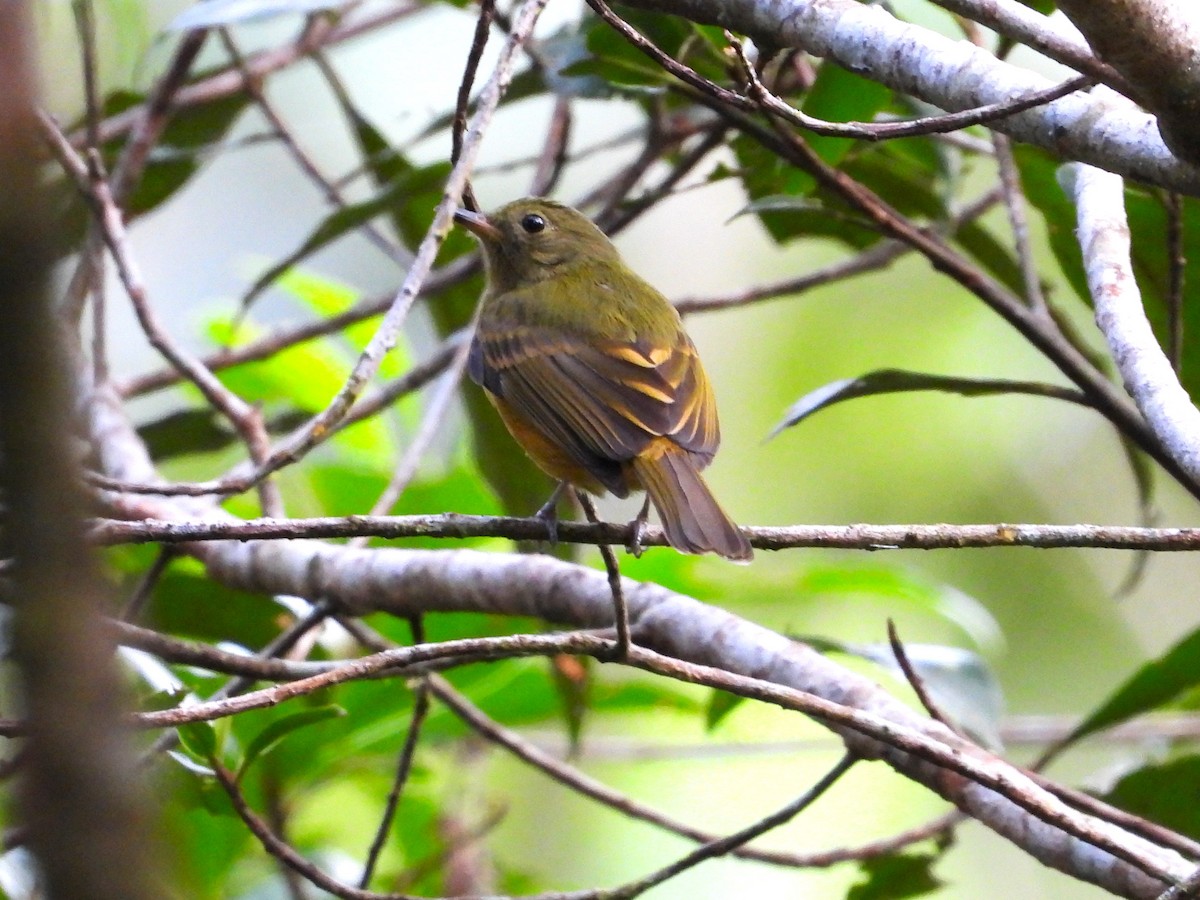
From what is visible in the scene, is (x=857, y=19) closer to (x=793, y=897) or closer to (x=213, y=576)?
(x=213, y=576)

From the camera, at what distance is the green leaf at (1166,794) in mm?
3115

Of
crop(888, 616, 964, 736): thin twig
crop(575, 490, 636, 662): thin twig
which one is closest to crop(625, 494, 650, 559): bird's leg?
crop(575, 490, 636, 662): thin twig

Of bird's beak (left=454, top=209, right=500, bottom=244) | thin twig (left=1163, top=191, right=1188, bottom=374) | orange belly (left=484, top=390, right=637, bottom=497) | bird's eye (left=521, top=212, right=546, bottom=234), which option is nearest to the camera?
thin twig (left=1163, top=191, right=1188, bottom=374)

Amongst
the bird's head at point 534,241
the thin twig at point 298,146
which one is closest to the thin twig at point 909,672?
the bird's head at point 534,241

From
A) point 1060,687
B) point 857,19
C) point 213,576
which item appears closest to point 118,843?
point 857,19

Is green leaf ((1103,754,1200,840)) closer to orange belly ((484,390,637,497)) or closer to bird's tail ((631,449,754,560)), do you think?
bird's tail ((631,449,754,560))

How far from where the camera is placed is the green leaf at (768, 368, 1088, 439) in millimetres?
2996

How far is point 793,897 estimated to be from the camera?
21.9ft

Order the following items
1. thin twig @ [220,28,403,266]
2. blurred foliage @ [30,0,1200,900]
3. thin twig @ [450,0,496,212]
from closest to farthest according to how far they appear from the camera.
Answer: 1. thin twig @ [450,0,496,212]
2. blurred foliage @ [30,0,1200,900]
3. thin twig @ [220,28,403,266]

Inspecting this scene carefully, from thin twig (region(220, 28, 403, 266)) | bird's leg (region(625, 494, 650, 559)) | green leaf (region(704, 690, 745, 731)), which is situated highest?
thin twig (region(220, 28, 403, 266))

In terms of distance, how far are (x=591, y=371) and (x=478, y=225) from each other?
837mm

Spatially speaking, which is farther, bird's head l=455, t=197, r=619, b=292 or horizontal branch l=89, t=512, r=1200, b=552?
bird's head l=455, t=197, r=619, b=292

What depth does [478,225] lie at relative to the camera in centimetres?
419

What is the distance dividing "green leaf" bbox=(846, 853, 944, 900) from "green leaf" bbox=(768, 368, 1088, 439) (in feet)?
3.27
